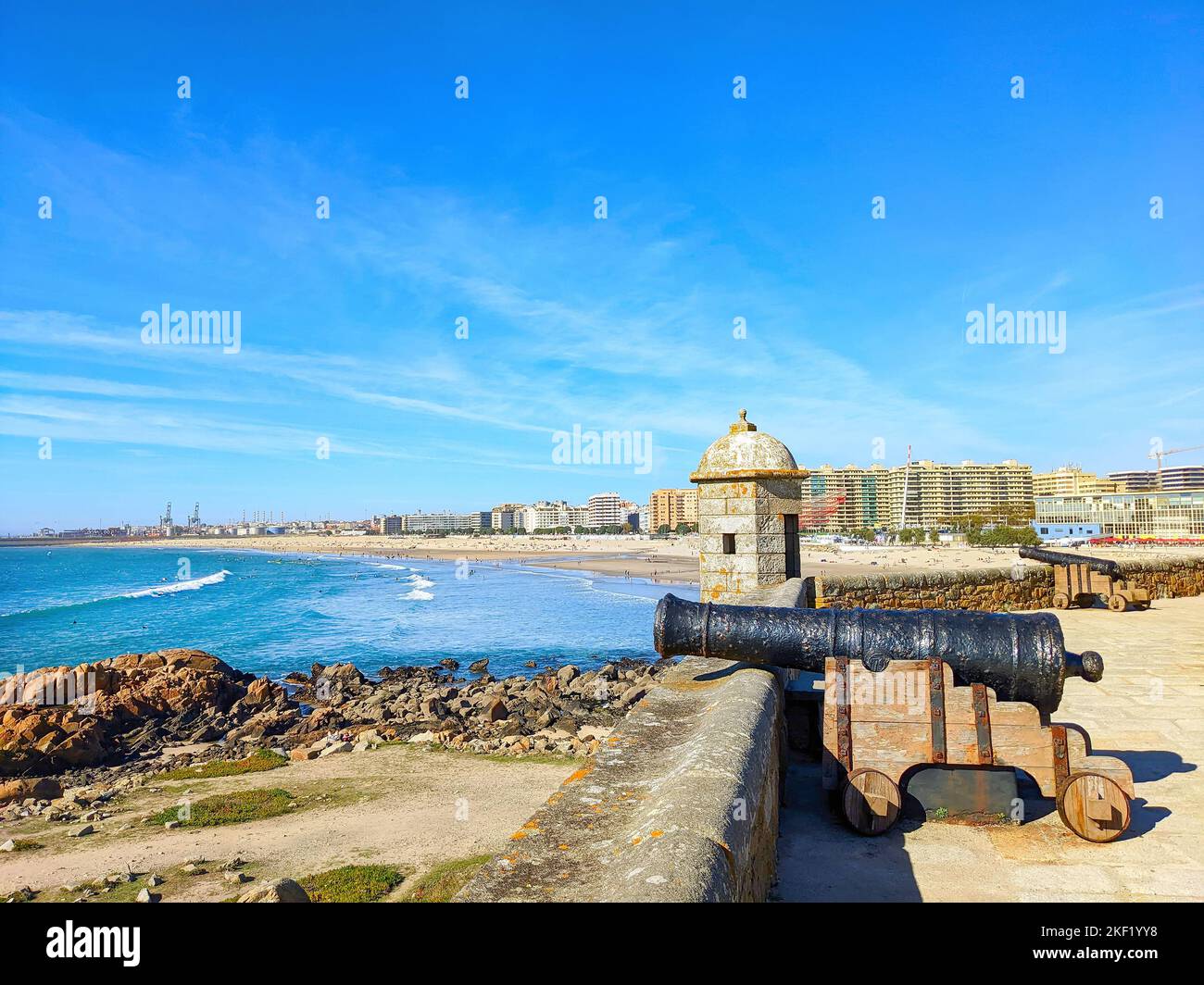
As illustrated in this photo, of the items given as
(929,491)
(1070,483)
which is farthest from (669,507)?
(1070,483)

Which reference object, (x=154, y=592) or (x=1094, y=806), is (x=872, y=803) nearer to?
(x=1094, y=806)

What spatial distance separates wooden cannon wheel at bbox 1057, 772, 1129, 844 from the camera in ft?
12.3

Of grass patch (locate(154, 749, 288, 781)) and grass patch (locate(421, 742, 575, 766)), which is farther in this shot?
grass patch (locate(154, 749, 288, 781))

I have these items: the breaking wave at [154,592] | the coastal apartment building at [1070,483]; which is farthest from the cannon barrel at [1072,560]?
the coastal apartment building at [1070,483]

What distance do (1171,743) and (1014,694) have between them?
2565 millimetres

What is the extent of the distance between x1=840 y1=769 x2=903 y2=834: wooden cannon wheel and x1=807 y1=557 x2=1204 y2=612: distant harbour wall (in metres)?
5.88

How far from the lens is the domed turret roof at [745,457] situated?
8.47 meters

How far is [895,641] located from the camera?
4.00 meters

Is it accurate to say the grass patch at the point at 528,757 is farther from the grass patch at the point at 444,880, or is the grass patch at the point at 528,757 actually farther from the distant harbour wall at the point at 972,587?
the distant harbour wall at the point at 972,587

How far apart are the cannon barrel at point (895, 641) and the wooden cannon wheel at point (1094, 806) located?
380mm

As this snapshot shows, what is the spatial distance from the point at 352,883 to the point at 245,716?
1080 cm

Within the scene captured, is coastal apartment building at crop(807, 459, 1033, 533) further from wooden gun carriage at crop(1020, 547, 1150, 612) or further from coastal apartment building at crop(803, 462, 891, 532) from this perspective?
wooden gun carriage at crop(1020, 547, 1150, 612)

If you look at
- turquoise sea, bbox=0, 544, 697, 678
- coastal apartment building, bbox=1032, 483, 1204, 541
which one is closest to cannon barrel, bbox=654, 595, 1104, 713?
turquoise sea, bbox=0, 544, 697, 678
